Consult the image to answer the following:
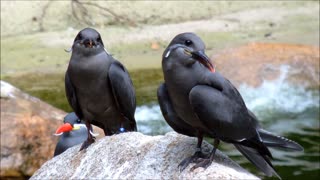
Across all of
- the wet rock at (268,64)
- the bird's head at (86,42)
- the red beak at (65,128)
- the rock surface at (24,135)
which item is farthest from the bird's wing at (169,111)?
the wet rock at (268,64)

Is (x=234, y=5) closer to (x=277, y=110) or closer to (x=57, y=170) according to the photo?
(x=277, y=110)

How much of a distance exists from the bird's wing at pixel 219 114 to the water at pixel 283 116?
372cm

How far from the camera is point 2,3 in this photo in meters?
13.0

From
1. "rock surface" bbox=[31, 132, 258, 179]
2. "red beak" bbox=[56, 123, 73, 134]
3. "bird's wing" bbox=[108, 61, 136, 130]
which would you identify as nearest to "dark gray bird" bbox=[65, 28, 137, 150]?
"bird's wing" bbox=[108, 61, 136, 130]

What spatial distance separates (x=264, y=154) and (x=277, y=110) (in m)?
Answer: 5.57

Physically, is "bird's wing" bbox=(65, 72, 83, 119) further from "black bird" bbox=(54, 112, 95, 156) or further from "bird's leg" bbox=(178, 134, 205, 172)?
"bird's leg" bbox=(178, 134, 205, 172)

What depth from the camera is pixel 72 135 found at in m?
6.54

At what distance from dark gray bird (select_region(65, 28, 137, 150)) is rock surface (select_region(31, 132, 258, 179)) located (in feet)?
0.63

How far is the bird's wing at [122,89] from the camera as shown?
5.59 m

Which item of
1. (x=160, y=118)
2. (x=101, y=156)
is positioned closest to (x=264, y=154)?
(x=101, y=156)

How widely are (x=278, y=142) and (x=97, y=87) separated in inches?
59.0

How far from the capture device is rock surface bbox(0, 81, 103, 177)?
756 centimetres

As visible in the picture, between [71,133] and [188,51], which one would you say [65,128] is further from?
[188,51]

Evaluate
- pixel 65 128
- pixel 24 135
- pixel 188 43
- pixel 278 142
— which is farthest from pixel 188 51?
pixel 24 135
